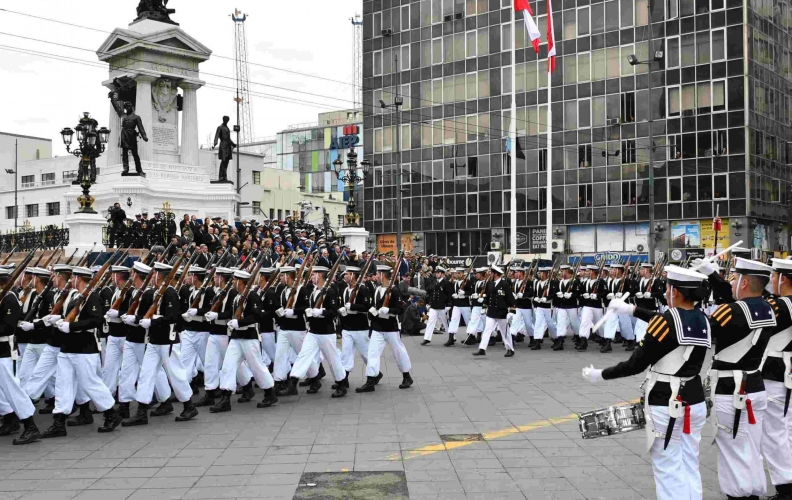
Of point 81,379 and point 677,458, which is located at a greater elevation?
point 677,458

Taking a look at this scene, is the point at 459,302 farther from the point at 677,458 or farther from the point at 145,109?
the point at 677,458

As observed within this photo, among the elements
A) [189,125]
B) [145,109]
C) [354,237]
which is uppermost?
A: [145,109]

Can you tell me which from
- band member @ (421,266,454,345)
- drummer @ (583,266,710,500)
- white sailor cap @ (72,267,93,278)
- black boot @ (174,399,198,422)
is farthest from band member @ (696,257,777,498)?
band member @ (421,266,454,345)

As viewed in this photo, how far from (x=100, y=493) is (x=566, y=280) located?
1500 centimetres

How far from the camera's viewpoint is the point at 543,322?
20.1m

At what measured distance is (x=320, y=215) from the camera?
8531 cm

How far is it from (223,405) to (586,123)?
42.8m

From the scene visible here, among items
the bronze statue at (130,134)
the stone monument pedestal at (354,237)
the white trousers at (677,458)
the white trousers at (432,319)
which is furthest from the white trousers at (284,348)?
the stone monument pedestal at (354,237)

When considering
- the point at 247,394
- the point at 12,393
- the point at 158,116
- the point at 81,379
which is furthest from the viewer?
the point at 158,116

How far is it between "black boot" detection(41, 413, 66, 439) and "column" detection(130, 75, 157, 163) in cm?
2125

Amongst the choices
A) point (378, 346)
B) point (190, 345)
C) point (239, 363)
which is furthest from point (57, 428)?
point (378, 346)

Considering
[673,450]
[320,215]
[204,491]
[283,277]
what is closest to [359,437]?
[204,491]

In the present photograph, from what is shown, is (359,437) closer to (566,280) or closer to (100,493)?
(100,493)

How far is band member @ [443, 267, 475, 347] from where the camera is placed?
21.1m
